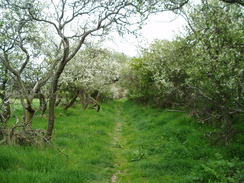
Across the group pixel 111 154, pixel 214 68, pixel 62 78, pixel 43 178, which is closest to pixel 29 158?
pixel 43 178

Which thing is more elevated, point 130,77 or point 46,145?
point 130,77

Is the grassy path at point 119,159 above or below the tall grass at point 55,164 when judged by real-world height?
below

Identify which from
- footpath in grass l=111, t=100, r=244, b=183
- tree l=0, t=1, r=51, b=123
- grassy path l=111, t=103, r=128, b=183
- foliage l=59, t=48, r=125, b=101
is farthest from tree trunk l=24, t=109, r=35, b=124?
foliage l=59, t=48, r=125, b=101

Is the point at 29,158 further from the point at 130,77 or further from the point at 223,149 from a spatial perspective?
the point at 130,77

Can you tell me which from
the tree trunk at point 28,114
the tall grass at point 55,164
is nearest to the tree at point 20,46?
the tree trunk at point 28,114

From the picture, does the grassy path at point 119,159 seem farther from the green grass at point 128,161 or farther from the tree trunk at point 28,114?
the tree trunk at point 28,114

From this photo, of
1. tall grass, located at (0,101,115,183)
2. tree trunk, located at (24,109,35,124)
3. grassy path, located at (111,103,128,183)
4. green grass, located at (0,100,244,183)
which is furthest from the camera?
tree trunk, located at (24,109,35,124)

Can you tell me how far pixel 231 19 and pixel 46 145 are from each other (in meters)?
8.86

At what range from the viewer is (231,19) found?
8602 millimetres

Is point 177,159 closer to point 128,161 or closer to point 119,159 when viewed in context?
point 128,161

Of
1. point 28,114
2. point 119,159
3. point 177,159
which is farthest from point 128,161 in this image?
point 28,114

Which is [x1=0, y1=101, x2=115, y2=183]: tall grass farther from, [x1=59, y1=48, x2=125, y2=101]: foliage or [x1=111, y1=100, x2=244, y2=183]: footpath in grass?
[x1=59, y1=48, x2=125, y2=101]: foliage

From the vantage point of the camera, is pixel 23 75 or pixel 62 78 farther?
pixel 62 78

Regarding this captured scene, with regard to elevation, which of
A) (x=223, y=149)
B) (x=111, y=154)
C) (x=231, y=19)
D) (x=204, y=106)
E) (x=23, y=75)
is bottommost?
(x=111, y=154)
